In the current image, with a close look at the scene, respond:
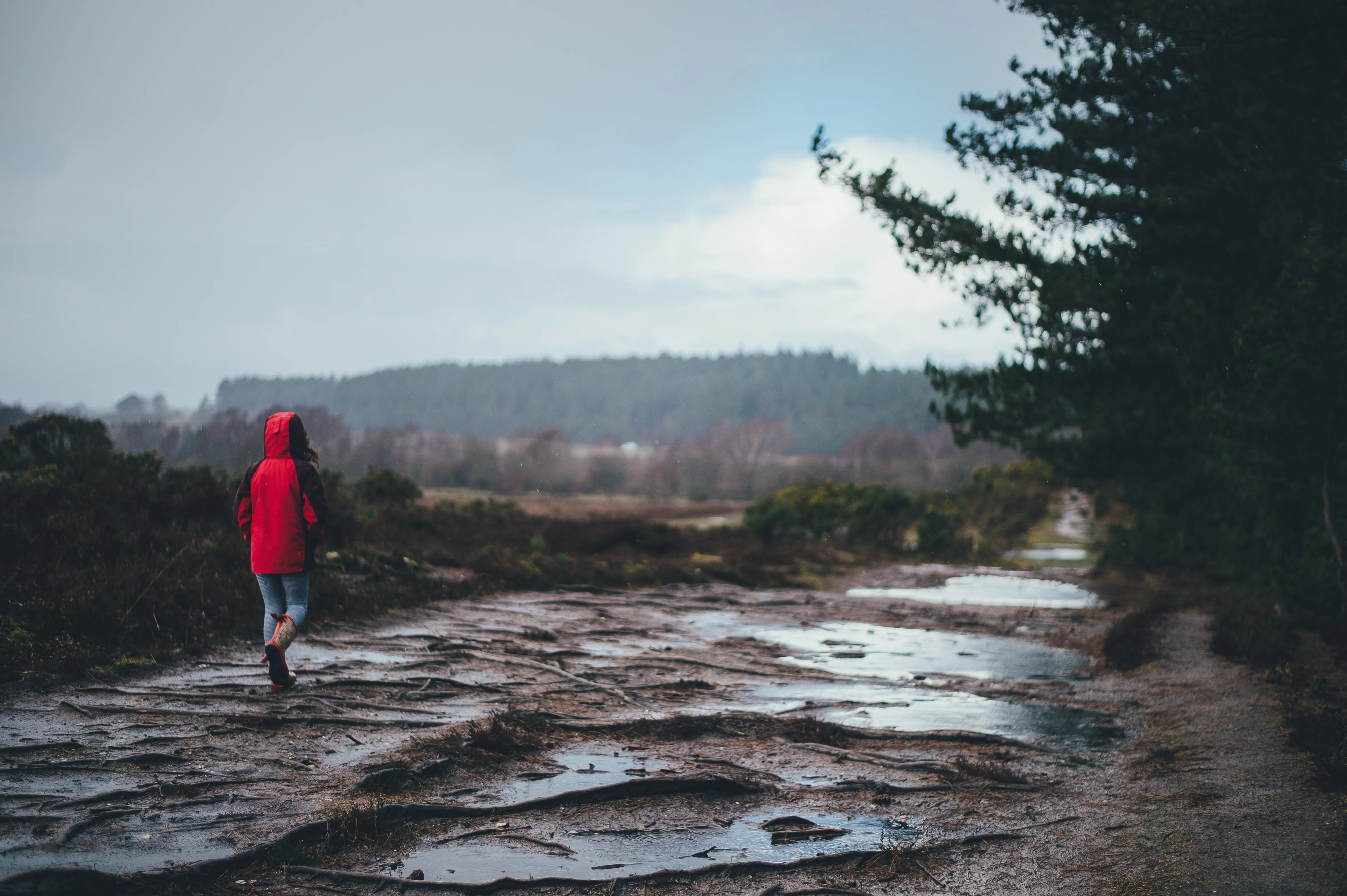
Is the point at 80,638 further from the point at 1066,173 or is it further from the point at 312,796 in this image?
the point at 1066,173

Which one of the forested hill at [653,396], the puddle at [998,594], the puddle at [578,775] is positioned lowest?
the puddle at [998,594]

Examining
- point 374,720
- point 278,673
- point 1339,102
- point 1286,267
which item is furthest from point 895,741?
point 1339,102

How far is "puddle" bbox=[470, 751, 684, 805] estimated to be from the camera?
5.02 metres

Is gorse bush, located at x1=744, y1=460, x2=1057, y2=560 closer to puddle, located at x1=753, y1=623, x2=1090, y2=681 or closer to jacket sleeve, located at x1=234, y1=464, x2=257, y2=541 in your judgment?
puddle, located at x1=753, y1=623, x2=1090, y2=681

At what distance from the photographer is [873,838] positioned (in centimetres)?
466

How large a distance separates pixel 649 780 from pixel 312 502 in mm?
3429

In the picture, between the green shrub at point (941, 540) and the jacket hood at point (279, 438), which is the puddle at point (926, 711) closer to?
the jacket hood at point (279, 438)

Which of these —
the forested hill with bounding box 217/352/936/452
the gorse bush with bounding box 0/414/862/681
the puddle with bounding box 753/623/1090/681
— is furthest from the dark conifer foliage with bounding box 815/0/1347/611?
the forested hill with bounding box 217/352/936/452

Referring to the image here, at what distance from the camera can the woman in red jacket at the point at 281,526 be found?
6.84 metres

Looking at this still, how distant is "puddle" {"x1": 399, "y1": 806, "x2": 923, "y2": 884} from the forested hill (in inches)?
4499

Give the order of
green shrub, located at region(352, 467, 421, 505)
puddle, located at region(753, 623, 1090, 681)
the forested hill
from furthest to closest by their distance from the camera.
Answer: the forested hill < green shrub, located at region(352, 467, 421, 505) < puddle, located at region(753, 623, 1090, 681)

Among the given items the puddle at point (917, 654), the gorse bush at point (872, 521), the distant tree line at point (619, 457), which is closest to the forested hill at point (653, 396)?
the distant tree line at point (619, 457)

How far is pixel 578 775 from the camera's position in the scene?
5.45m

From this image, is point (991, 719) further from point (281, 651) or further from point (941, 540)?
point (941, 540)
